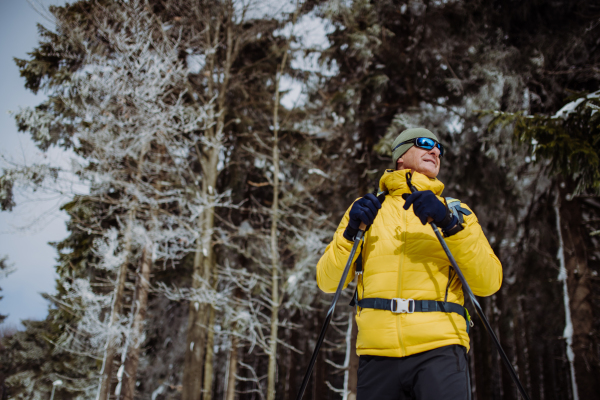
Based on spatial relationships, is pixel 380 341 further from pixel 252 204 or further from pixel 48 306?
pixel 48 306

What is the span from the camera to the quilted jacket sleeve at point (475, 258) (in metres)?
1.72

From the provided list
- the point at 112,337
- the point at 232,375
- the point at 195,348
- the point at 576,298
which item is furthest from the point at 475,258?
the point at 232,375

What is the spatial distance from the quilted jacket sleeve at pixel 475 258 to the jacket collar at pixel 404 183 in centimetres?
23

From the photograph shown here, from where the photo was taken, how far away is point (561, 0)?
261 inches

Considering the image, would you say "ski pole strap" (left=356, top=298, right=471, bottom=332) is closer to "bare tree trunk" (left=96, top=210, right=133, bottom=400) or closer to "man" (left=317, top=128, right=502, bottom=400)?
"man" (left=317, top=128, right=502, bottom=400)

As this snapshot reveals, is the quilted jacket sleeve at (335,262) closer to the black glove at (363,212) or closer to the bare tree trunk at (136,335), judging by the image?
the black glove at (363,212)

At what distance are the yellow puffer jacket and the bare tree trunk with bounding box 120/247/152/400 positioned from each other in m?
9.15

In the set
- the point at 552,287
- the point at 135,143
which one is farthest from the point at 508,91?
the point at 135,143

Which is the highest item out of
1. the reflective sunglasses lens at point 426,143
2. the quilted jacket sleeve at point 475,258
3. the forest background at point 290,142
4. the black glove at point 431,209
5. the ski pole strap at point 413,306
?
the forest background at point 290,142

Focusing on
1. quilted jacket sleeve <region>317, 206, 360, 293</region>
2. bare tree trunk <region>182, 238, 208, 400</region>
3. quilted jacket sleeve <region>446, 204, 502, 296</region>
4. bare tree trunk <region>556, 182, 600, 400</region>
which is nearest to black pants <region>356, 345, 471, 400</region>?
quilted jacket sleeve <region>446, 204, 502, 296</region>

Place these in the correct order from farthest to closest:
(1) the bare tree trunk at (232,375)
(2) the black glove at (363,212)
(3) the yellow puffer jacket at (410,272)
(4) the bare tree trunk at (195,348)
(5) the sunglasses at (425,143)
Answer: (1) the bare tree trunk at (232,375) < (4) the bare tree trunk at (195,348) < (5) the sunglasses at (425,143) < (2) the black glove at (363,212) < (3) the yellow puffer jacket at (410,272)

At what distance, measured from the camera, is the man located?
5.41ft

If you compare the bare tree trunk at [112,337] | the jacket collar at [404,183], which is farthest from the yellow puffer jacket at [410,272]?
the bare tree trunk at [112,337]

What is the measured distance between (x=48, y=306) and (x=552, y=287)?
15.9 m
